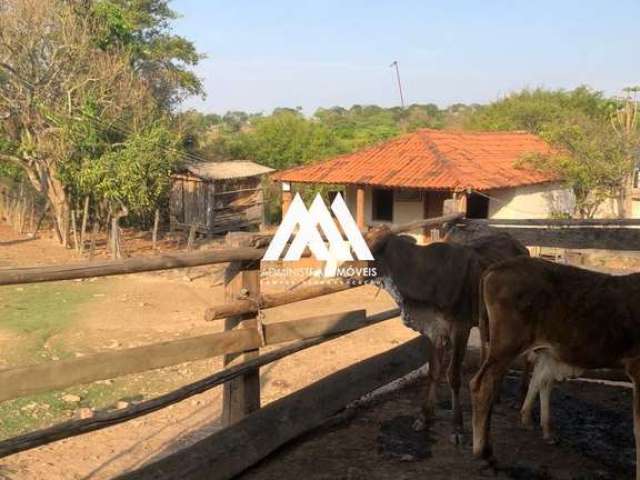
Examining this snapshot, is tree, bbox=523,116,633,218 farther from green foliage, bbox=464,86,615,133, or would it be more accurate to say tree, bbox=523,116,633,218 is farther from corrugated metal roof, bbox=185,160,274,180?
green foliage, bbox=464,86,615,133

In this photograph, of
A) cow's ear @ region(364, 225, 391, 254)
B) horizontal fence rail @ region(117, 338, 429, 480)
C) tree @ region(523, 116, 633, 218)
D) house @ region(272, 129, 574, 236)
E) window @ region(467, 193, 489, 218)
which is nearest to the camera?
horizontal fence rail @ region(117, 338, 429, 480)

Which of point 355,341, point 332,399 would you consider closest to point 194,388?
point 332,399

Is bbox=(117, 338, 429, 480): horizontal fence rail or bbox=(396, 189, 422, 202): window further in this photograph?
bbox=(396, 189, 422, 202): window

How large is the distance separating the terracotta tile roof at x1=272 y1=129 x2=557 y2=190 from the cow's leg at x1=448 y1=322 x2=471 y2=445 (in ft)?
43.6

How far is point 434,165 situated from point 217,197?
936 cm

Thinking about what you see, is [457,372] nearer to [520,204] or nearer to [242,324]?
[242,324]

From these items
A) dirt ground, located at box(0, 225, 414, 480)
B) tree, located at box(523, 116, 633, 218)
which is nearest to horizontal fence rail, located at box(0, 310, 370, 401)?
dirt ground, located at box(0, 225, 414, 480)

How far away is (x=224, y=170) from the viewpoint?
86.4 feet

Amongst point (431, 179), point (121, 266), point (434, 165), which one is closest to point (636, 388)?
point (121, 266)

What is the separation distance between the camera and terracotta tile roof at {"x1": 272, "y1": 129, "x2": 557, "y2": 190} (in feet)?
61.1

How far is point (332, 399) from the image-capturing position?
4859 millimetres

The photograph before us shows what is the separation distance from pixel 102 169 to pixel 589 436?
17.1 meters

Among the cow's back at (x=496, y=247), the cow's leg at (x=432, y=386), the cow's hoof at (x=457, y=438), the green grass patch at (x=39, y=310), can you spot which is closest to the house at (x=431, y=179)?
the green grass patch at (x=39, y=310)

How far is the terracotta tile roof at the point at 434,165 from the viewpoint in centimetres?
1861
